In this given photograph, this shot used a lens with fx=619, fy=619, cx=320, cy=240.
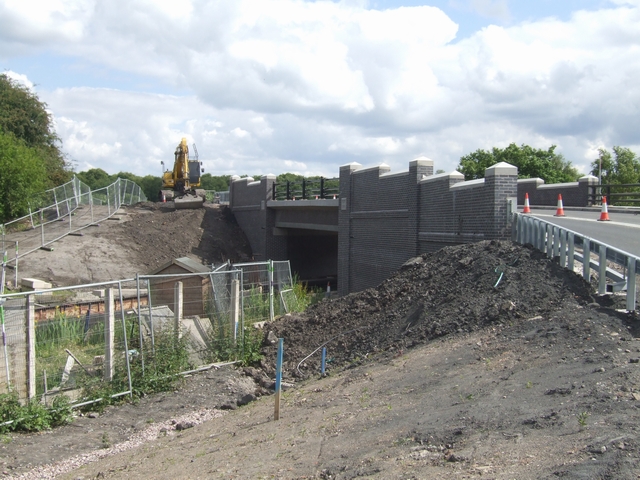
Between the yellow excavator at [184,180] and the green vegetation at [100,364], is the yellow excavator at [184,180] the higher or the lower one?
the higher one

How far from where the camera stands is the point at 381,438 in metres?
6.14

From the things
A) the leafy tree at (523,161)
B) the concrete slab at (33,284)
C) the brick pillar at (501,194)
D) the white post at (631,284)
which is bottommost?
the concrete slab at (33,284)

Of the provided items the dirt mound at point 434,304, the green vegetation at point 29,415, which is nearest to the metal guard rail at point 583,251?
the dirt mound at point 434,304

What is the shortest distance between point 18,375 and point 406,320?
6770 millimetres

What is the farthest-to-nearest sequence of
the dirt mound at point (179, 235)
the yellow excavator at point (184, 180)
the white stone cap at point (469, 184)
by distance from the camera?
the yellow excavator at point (184, 180) → the dirt mound at point (179, 235) → the white stone cap at point (469, 184)

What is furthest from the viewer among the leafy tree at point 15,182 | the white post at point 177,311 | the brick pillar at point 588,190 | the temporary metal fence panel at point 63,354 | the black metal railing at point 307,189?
the leafy tree at point 15,182

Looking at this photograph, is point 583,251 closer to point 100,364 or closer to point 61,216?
point 100,364

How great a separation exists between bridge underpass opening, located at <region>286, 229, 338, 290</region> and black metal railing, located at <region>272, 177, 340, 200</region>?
2.13 metres

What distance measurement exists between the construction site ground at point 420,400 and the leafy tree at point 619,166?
48.0m

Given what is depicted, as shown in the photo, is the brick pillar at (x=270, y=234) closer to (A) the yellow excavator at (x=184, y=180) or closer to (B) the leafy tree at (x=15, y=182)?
(A) the yellow excavator at (x=184, y=180)

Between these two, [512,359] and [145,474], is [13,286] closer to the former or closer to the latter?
[145,474]

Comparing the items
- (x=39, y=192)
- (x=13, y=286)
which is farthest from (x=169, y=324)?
(x=39, y=192)

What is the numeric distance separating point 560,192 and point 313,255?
13509 millimetres

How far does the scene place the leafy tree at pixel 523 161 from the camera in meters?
51.5
